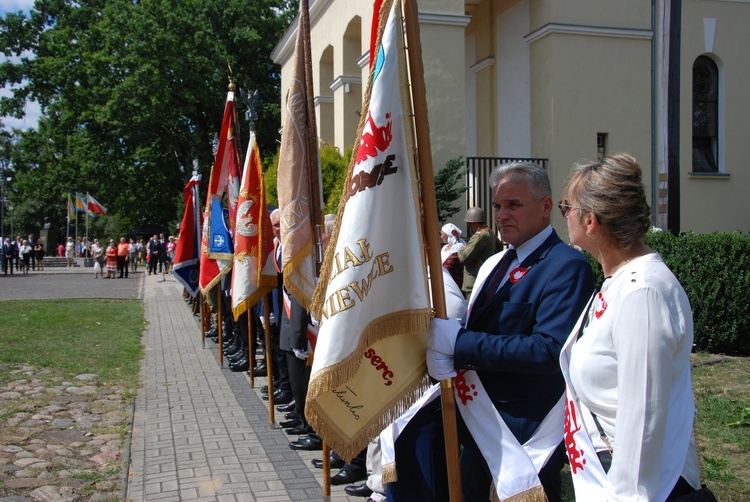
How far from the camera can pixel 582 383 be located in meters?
2.23

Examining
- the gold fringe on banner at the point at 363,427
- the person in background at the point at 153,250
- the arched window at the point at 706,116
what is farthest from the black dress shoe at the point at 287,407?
the person in background at the point at 153,250

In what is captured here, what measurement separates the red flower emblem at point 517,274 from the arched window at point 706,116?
14.3 m

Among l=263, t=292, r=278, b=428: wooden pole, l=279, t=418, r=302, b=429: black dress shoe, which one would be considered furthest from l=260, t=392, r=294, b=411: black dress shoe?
l=279, t=418, r=302, b=429: black dress shoe

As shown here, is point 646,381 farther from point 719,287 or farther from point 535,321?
point 719,287

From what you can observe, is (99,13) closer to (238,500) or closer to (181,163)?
(181,163)

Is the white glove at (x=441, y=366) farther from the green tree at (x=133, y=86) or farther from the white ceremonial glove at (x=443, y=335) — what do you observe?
the green tree at (x=133, y=86)

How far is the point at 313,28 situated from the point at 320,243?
56.3ft

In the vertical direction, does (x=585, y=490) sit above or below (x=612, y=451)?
below

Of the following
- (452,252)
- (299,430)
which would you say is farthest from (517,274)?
(452,252)

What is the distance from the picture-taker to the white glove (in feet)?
9.39

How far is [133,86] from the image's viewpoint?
32.2 m

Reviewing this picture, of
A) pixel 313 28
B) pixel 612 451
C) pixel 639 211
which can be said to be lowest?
pixel 612 451

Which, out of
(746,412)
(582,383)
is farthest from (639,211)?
(746,412)

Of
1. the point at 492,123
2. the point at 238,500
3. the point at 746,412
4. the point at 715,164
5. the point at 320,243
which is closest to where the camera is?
the point at 238,500
